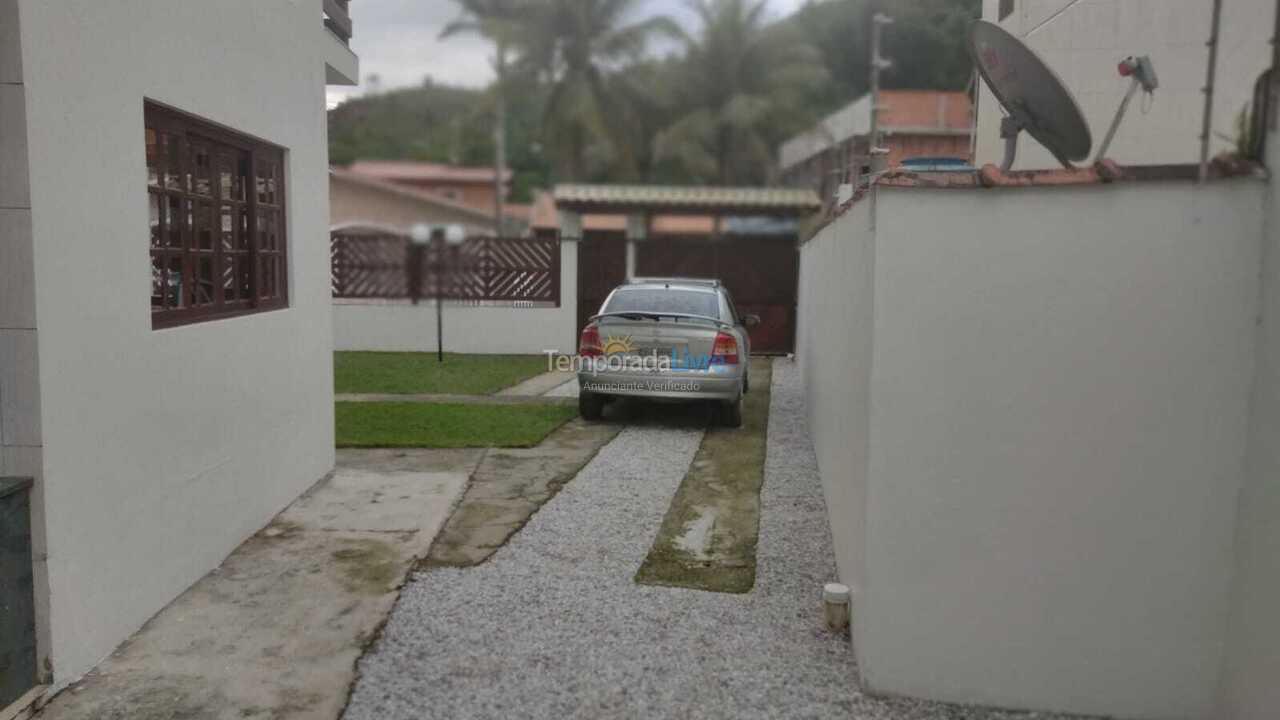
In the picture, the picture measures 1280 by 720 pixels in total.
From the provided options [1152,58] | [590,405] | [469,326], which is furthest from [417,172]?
[1152,58]

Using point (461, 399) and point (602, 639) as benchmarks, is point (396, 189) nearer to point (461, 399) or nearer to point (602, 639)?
point (461, 399)

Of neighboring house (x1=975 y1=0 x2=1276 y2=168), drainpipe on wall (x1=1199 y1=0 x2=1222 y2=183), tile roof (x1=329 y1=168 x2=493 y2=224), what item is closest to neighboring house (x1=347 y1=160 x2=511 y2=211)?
tile roof (x1=329 y1=168 x2=493 y2=224)

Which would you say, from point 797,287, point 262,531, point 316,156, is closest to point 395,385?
point 316,156

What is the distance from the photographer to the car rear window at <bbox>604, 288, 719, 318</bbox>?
9781 mm

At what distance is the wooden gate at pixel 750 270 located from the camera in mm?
16500

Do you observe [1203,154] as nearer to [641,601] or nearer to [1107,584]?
[1107,584]

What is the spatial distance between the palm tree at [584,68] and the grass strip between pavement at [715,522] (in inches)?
819

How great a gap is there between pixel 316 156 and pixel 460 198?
1362 centimetres

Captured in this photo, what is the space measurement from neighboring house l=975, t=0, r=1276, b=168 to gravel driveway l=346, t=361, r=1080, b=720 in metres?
2.48

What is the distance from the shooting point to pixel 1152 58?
6.03 meters

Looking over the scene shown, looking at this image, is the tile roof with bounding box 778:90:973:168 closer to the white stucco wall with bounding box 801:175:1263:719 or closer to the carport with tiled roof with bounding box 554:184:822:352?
the carport with tiled roof with bounding box 554:184:822:352

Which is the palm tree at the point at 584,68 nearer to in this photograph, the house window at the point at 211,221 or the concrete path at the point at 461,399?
the concrete path at the point at 461,399

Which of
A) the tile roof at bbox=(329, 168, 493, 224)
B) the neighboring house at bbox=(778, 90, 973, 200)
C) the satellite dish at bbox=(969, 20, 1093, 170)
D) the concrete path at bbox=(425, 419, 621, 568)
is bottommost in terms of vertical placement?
the concrete path at bbox=(425, 419, 621, 568)

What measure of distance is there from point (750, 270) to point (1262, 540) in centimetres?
1367
